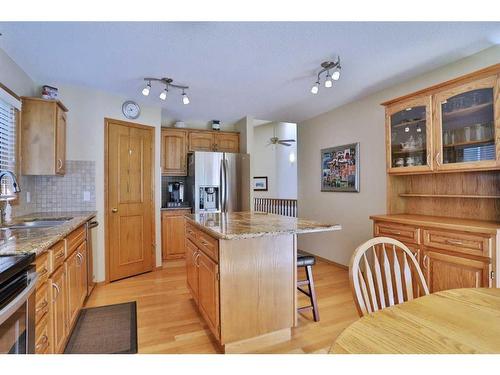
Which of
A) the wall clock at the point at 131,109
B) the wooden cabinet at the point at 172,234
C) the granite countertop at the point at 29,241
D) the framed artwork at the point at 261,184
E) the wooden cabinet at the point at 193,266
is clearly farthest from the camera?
the framed artwork at the point at 261,184

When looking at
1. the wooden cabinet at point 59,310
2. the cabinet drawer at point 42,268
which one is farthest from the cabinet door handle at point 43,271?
the wooden cabinet at point 59,310

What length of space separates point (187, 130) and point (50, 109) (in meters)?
2.10

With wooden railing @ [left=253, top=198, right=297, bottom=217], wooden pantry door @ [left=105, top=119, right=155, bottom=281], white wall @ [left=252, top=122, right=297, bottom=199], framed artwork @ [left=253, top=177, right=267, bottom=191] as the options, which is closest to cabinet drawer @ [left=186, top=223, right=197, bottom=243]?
wooden pantry door @ [left=105, top=119, right=155, bottom=281]

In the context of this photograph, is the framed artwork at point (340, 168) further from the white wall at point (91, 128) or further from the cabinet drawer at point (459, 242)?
the white wall at point (91, 128)

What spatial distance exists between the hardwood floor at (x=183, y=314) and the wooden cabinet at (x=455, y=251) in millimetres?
804

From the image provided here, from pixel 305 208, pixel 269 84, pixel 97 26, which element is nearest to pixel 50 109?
pixel 97 26

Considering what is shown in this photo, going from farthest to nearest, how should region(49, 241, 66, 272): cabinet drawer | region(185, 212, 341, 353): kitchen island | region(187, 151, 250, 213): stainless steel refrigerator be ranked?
region(187, 151, 250, 213): stainless steel refrigerator
region(185, 212, 341, 353): kitchen island
region(49, 241, 66, 272): cabinet drawer

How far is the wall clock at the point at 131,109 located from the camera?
11.4ft

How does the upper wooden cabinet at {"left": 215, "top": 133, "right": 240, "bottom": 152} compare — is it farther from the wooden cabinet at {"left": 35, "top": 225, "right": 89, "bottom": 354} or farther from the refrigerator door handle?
the wooden cabinet at {"left": 35, "top": 225, "right": 89, "bottom": 354}

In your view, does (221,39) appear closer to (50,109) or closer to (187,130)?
(50,109)

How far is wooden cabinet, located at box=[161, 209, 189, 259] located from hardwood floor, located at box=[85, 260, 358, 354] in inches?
13.2

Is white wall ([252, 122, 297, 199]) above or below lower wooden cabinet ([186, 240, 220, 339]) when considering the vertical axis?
above

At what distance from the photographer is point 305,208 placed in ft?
15.2

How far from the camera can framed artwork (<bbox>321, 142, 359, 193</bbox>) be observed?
3.59 metres
